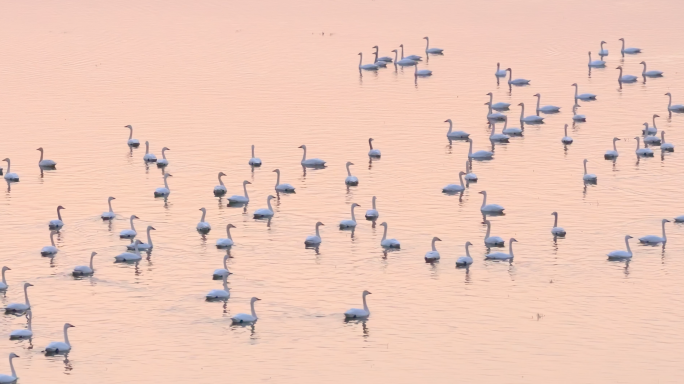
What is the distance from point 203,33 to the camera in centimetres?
14262

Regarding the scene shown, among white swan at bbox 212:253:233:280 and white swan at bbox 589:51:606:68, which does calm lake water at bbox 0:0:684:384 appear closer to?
white swan at bbox 212:253:233:280

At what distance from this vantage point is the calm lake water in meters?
59.7

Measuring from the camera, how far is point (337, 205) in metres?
80.3

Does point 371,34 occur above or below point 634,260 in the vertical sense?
above

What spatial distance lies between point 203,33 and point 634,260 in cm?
7824

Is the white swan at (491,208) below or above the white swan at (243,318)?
above

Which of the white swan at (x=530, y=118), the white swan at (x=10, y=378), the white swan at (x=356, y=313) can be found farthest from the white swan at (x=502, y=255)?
the white swan at (x=530, y=118)

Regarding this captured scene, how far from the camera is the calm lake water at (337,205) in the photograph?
5969cm

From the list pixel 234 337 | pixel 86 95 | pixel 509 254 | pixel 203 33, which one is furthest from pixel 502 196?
pixel 203 33

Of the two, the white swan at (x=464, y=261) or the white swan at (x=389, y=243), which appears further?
the white swan at (x=389, y=243)

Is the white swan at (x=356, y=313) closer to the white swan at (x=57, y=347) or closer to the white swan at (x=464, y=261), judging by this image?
the white swan at (x=464, y=261)

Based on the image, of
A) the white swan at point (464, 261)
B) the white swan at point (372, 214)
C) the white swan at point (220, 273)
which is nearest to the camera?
the white swan at point (220, 273)

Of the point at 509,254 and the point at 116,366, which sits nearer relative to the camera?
the point at 116,366

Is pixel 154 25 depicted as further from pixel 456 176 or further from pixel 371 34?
pixel 456 176
